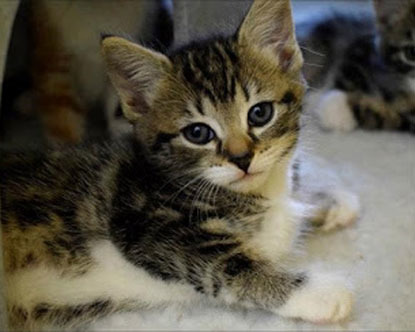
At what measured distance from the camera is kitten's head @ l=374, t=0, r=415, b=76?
1733 millimetres

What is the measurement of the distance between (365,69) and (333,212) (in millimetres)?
602

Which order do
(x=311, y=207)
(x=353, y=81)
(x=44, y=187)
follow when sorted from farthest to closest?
(x=353, y=81) < (x=311, y=207) < (x=44, y=187)

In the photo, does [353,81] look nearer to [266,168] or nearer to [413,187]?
[413,187]

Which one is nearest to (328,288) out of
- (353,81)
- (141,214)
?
(141,214)

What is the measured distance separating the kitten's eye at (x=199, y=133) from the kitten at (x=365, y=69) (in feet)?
2.02

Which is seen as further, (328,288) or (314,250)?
(314,250)

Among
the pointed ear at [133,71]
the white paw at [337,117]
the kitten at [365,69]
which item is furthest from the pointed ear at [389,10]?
the pointed ear at [133,71]

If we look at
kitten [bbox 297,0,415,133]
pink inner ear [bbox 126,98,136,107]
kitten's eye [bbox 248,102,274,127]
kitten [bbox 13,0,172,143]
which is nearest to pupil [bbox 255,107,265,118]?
kitten's eye [bbox 248,102,274,127]

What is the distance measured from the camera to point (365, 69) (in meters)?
1.87

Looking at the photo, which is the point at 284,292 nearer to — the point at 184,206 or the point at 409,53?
the point at 184,206

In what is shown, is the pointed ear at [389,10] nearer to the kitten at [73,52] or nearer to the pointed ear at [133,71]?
the kitten at [73,52]

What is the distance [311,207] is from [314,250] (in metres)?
0.10

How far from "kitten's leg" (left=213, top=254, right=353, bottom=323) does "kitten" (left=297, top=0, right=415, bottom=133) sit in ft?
2.29

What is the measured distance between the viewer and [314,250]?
54.5 inches
